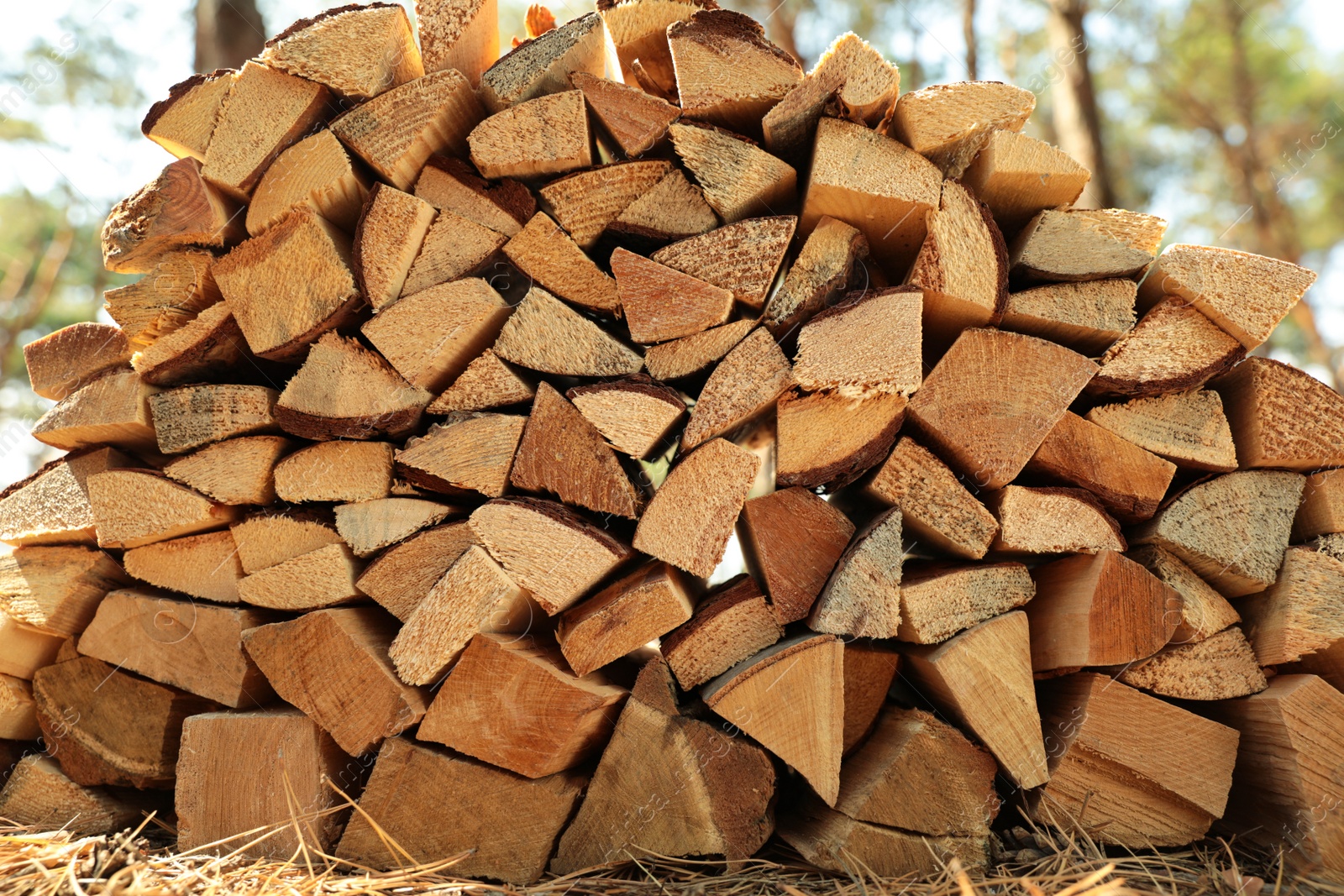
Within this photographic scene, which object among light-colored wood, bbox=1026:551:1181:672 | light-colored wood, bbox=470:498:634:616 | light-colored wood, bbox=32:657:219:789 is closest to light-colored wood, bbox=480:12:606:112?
light-colored wood, bbox=470:498:634:616

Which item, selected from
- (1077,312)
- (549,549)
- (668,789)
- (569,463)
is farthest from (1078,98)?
(668,789)

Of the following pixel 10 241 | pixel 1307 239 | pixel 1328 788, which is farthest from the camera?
pixel 1307 239

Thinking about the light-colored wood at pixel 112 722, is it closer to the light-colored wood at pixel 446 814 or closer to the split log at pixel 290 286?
the light-colored wood at pixel 446 814

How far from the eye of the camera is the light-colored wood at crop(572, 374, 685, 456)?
1.49 m

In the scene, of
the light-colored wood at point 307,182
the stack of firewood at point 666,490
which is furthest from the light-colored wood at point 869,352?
the light-colored wood at point 307,182

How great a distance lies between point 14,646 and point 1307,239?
32.3ft

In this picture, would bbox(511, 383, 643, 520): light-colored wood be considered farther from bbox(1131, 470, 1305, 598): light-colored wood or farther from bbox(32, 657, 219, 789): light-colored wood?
bbox(1131, 470, 1305, 598): light-colored wood

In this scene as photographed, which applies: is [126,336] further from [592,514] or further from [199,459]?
[592,514]

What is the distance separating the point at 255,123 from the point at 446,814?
135cm

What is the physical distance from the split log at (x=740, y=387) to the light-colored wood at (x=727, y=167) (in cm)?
27

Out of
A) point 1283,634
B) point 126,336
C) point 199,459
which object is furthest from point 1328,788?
point 126,336

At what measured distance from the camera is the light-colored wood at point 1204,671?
152 centimetres

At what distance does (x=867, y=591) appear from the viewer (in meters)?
1.44

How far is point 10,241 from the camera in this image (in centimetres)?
734
